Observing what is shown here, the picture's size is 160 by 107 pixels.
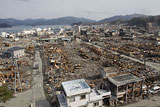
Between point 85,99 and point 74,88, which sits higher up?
point 74,88

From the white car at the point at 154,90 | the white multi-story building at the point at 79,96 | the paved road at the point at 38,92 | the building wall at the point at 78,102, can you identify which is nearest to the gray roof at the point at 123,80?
the white multi-story building at the point at 79,96

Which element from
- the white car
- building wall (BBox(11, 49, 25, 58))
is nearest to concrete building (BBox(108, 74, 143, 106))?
the white car

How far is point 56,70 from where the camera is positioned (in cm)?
1769

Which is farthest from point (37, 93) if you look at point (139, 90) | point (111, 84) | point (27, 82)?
point (139, 90)

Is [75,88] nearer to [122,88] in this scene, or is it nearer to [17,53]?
[122,88]

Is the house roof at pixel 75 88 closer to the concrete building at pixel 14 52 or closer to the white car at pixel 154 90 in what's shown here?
the white car at pixel 154 90

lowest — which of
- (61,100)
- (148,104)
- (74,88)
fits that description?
(148,104)

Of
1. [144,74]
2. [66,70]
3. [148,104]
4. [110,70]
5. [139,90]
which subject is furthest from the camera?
[66,70]

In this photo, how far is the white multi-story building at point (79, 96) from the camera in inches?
333

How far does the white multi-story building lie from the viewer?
846cm

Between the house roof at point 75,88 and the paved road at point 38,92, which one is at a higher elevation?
the house roof at point 75,88

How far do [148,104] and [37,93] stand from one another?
9940 mm

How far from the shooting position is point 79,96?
860 cm

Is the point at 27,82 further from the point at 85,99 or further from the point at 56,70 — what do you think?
the point at 85,99
